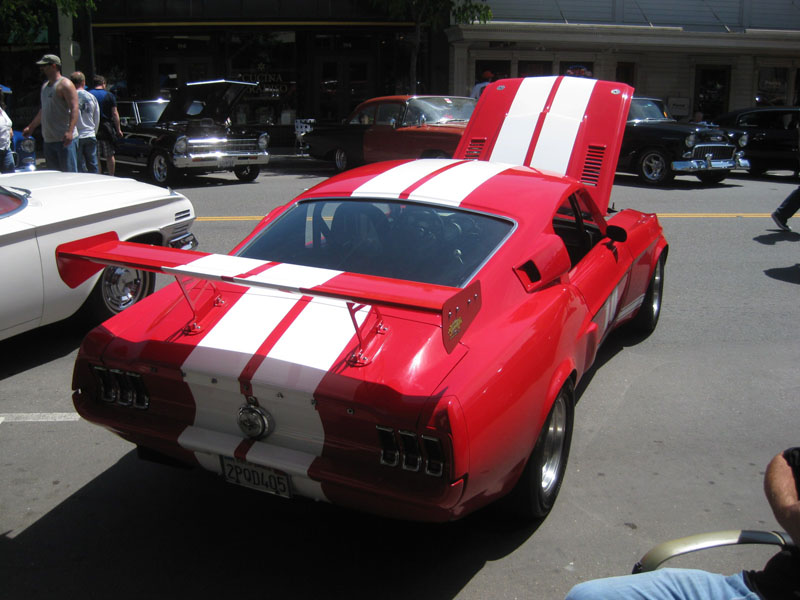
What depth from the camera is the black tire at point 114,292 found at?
5750mm

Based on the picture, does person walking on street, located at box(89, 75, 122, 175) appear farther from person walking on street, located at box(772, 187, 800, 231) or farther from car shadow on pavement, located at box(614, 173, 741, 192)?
person walking on street, located at box(772, 187, 800, 231)

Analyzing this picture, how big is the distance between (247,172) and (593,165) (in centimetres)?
963

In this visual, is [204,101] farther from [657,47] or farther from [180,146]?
[657,47]

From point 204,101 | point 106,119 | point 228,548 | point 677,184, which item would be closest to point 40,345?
point 228,548

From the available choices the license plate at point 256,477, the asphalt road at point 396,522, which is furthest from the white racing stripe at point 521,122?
the license plate at point 256,477

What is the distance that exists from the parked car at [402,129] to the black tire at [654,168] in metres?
3.41

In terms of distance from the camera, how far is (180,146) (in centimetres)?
1349

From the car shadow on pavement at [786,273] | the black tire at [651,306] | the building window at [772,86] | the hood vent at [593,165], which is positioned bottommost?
the car shadow on pavement at [786,273]

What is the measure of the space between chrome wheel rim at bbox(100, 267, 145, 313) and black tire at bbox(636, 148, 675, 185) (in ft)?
36.4

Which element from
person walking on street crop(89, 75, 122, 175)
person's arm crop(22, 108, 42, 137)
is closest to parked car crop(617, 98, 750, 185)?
person walking on street crop(89, 75, 122, 175)

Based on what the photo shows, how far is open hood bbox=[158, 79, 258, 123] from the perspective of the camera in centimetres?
1379

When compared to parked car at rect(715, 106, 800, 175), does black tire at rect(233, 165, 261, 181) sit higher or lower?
lower

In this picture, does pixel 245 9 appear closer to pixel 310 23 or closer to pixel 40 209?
pixel 310 23

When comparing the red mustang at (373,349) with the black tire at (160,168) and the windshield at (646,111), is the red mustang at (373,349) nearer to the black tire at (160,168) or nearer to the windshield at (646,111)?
the black tire at (160,168)
